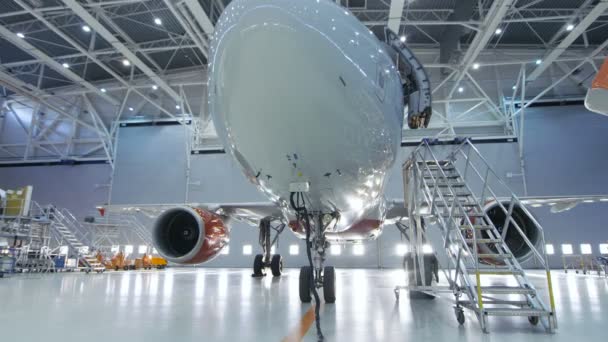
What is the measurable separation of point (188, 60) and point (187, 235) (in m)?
14.5

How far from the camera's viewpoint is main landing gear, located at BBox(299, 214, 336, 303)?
4.24 m

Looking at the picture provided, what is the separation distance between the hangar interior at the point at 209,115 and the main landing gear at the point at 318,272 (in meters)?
4.39

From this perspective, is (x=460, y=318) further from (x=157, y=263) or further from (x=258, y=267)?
(x=157, y=263)

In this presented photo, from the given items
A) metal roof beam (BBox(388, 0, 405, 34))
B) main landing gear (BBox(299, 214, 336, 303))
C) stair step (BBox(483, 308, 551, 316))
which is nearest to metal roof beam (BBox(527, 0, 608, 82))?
metal roof beam (BBox(388, 0, 405, 34))

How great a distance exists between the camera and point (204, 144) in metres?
20.7

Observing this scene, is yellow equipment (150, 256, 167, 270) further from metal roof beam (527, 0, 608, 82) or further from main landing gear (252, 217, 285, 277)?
metal roof beam (527, 0, 608, 82)

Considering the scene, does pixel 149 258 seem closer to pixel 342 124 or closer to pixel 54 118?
pixel 54 118

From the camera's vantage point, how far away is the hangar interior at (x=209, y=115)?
12.8m

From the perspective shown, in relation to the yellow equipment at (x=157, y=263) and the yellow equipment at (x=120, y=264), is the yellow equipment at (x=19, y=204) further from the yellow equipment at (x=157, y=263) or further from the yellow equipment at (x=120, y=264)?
the yellow equipment at (x=157, y=263)

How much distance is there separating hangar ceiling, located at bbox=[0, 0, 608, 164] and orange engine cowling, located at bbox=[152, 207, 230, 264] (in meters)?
7.13

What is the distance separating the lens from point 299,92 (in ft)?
8.08

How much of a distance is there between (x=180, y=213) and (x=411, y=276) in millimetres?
4225

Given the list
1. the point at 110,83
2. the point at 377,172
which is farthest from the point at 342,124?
the point at 110,83

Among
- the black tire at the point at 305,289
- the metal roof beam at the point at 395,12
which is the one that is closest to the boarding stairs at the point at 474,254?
the black tire at the point at 305,289
